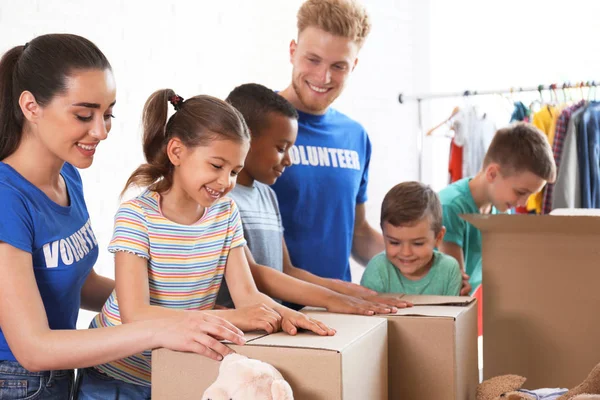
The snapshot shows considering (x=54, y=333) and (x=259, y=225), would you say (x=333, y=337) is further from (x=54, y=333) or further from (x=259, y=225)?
(x=259, y=225)

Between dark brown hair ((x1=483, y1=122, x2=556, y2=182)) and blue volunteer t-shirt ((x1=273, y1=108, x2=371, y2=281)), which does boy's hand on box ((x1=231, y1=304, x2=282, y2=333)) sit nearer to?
blue volunteer t-shirt ((x1=273, y1=108, x2=371, y2=281))

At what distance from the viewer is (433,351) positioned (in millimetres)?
1048

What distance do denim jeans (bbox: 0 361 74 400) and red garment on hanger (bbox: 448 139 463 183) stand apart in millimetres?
2493

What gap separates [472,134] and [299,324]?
253cm

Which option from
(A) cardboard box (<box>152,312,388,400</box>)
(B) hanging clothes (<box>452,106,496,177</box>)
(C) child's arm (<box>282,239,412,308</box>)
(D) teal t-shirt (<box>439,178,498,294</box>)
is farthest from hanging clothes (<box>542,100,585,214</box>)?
(A) cardboard box (<box>152,312,388,400</box>)

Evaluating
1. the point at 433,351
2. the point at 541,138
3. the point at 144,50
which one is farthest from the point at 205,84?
the point at 433,351

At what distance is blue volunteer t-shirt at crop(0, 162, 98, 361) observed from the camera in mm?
1034

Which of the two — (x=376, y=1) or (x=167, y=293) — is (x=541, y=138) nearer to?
(x=167, y=293)

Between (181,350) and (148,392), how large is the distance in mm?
309

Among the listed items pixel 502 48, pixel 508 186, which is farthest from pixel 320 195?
pixel 502 48

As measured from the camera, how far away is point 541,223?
4.24 feet

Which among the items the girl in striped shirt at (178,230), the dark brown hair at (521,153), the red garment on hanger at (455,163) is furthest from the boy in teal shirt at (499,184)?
the red garment on hanger at (455,163)

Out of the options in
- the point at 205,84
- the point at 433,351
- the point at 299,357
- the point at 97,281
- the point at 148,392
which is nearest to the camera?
the point at 299,357

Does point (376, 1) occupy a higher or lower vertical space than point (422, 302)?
higher
